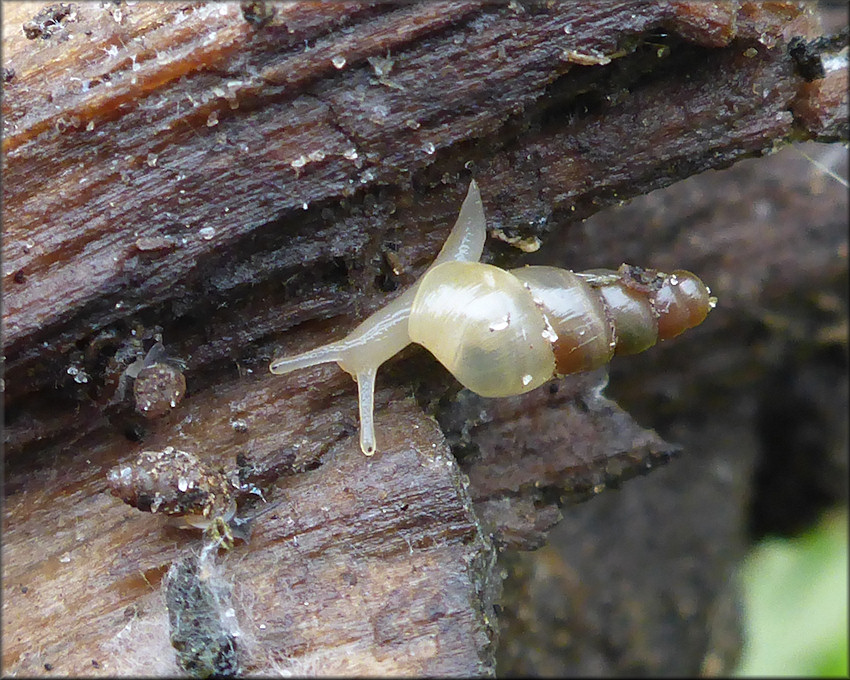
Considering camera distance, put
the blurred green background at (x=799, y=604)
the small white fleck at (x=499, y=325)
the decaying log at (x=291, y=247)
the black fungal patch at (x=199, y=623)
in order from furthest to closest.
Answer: the blurred green background at (x=799, y=604)
the small white fleck at (x=499, y=325)
the decaying log at (x=291, y=247)
the black fungal patch at (x=199, y=623)

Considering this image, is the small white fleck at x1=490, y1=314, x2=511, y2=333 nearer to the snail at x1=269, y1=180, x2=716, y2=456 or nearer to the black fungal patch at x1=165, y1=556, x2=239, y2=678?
the snail at x1=269, y1=180, x2=716, y2=456

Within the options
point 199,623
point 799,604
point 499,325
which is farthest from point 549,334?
point 799,604

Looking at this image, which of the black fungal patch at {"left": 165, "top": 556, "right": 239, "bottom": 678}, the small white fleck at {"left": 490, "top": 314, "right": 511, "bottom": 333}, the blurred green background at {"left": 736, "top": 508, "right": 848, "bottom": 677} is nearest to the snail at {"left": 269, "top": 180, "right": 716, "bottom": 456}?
the small white fleck at {"left": 490, "top": 314, "right": 511, "bottom": 333}

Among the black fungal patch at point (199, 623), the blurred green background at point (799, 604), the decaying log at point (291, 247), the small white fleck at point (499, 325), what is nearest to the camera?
the black fungal patch at point (199, 623)

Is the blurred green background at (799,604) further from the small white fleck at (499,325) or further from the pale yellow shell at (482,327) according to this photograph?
the small white fleck at (499,325)

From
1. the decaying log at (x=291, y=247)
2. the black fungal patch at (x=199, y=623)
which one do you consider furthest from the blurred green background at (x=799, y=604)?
Answer: the black fungal patch at (x=199, y=623)
